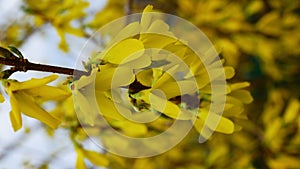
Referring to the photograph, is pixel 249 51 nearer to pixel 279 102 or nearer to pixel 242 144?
→ pixel 279 102

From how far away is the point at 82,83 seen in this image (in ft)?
2.10

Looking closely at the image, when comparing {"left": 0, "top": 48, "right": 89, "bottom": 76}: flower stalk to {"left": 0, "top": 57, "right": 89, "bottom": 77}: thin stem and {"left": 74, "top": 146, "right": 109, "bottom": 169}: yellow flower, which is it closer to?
{"left": 0, "top": 57, "right": 89, "bottom": 77}: thin stem

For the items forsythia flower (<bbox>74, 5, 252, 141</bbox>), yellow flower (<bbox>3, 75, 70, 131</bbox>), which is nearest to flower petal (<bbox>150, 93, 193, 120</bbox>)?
forsythia flower (<bbox>74, 5, 252, 141</bbox>)

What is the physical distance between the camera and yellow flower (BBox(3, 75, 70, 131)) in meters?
0.67

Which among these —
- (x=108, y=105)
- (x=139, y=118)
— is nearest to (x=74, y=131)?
(x=139, y=118)

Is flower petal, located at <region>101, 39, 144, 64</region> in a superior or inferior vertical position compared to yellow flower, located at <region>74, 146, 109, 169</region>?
superior

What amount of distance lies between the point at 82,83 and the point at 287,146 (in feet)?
3.24

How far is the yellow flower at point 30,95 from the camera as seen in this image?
26.4 inches

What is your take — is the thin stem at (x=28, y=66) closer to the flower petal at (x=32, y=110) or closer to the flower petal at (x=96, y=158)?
the flower petal at (x=32, y=110)

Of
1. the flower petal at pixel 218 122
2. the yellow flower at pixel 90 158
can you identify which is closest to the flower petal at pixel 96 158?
the yellow flower at pixel 90 158

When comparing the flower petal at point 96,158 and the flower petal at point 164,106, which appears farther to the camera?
the flower petal at point 96,158

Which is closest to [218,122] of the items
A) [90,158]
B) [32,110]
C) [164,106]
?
[164,106]

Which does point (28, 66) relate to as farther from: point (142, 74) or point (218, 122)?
point (218, 122)

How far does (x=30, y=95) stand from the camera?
0.70m
